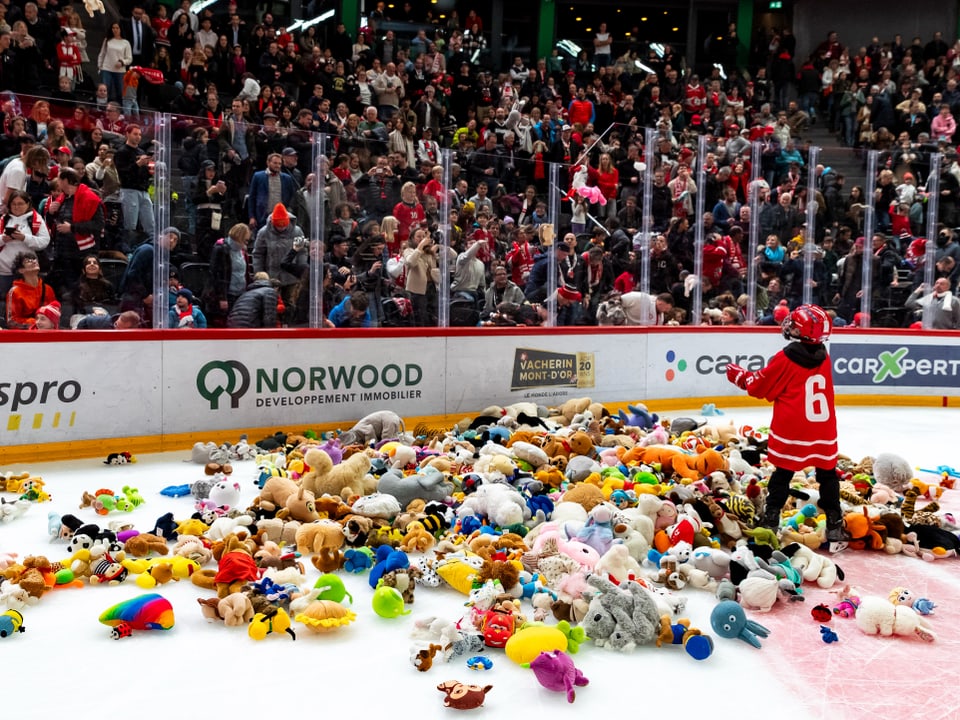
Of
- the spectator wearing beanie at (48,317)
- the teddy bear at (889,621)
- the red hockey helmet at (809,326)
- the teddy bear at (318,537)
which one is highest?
the red hockey helmet at (809,326)

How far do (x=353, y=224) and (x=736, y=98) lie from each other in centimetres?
1278

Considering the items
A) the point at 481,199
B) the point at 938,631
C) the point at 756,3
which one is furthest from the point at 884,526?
the point at 756,3

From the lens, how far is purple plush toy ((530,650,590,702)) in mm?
3328

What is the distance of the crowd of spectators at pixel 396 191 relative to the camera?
7.59m

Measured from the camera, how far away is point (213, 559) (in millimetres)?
4719

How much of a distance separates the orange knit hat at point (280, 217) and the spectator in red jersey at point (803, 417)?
15.2 feet

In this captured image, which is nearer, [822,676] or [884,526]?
[822,676]

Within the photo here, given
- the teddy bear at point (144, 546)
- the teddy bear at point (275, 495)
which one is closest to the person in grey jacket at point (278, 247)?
the teddy bear at point (275, 495)

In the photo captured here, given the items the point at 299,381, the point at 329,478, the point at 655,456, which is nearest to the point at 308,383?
the point at 299,381

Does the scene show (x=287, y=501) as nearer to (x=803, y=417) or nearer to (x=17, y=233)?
(x=803, y=417)

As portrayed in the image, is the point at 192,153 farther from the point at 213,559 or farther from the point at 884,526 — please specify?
the point at 884,526

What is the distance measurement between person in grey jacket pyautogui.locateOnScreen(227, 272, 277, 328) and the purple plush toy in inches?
219

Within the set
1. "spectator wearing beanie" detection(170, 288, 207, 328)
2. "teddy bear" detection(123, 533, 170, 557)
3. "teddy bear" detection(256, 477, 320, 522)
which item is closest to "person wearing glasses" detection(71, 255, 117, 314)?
"spectator wearing beanie" detection(170, 288, 207, 328)

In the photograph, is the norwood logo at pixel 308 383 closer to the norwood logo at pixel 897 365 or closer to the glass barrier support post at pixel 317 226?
the glass barrier support post at pixel 317 226
